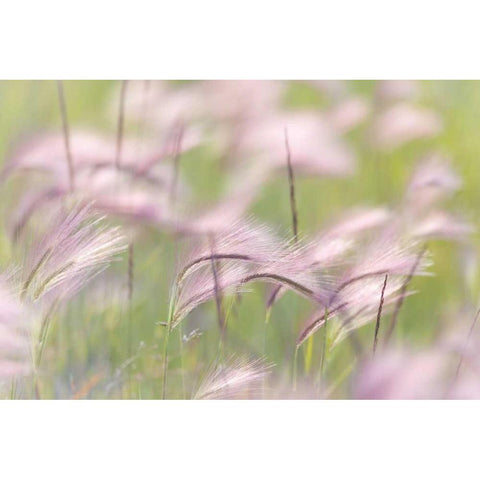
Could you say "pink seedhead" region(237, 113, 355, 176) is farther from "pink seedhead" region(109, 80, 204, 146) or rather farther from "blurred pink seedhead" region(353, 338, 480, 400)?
"blurred pink seedhead" region(353, 338, 480, 400)

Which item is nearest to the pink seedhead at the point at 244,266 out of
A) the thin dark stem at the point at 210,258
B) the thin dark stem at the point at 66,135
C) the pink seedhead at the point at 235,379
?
the thin dark stem at the point at 210,258

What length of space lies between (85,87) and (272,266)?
44cm

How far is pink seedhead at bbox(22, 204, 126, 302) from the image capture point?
54.0 inches

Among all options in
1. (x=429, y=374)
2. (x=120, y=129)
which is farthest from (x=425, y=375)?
(x=120, y=129)

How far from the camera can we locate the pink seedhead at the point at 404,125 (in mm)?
1401

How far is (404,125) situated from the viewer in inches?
Result: 55.2

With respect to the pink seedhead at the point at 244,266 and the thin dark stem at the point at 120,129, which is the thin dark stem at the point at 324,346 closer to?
the pink seedhead at the point at 244,266

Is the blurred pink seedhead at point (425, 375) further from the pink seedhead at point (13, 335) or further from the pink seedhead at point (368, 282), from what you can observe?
the pink seedhead at point (13, 335)

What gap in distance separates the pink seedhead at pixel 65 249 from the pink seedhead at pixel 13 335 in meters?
0.03

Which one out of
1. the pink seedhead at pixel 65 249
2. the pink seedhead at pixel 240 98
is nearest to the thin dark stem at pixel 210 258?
the pink seedhead at pixel 65 249

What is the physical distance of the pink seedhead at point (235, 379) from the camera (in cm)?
141

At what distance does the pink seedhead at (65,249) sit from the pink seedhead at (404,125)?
491 mm

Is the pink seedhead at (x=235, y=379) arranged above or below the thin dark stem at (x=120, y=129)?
below

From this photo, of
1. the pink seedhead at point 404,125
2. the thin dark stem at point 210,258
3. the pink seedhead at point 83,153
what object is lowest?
the thin dark stem at point 210,258
